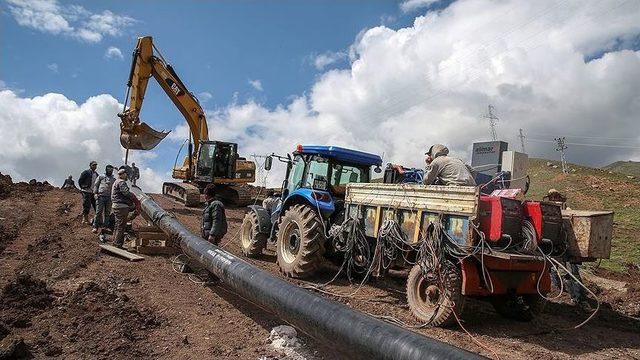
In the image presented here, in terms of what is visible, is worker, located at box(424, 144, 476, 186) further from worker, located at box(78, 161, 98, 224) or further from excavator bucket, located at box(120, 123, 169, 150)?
excavator bucket, located at box(120, 123, 169, 150)

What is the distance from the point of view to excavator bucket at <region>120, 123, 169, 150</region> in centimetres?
1595

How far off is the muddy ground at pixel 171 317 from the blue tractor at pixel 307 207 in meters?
0.70

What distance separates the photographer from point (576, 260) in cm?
582

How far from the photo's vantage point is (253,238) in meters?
9.77

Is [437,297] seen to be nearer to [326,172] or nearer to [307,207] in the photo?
[307,207]

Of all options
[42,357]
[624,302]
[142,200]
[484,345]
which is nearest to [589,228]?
[484,345]

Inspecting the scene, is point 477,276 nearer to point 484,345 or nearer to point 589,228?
point 484,345

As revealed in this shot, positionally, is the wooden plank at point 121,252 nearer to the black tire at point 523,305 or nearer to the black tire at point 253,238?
the black tire at point 253,238

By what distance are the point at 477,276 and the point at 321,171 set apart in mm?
3978

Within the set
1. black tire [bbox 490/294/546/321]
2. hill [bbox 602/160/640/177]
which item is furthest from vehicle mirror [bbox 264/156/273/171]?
hill [bbox 602/160/640/177]

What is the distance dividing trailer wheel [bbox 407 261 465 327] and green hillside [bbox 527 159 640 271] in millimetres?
7045

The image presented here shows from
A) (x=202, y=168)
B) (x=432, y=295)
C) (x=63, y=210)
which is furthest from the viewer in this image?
(x=202, y=168)

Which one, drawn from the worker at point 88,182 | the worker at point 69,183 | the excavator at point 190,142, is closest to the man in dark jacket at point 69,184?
the worker at point 69,183

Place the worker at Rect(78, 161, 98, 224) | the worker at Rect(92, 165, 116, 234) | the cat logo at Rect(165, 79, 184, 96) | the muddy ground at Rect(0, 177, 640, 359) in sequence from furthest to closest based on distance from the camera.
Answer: the cat logo at Rect(165, 79, 184, 96)
the worker at Rect(78, 161, 98, 224)
the worker at Rect(92, 165, 116, 234)
the muddy ground at Rect(0, 177, 640, 359)
